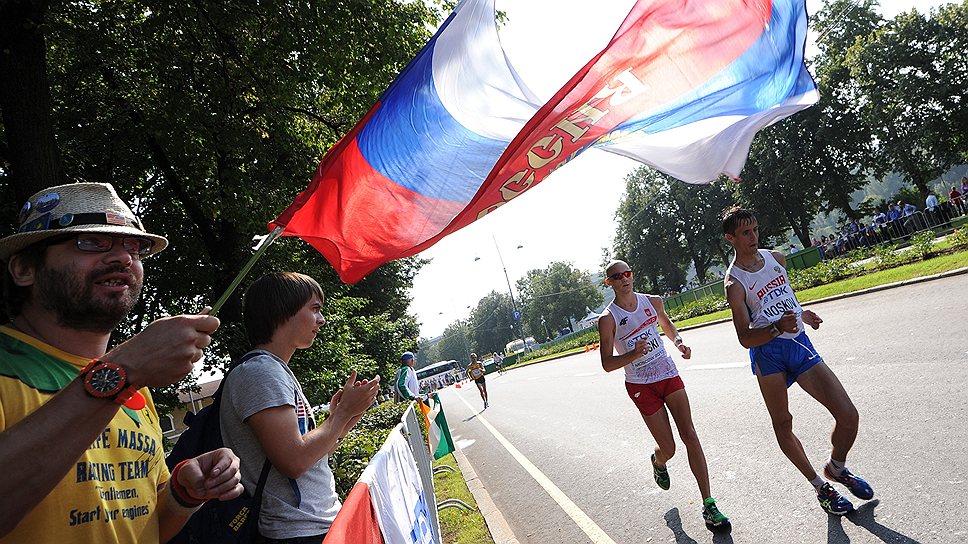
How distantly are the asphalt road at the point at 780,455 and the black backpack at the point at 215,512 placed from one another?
3.42 metres

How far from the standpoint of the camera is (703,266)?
75750mm

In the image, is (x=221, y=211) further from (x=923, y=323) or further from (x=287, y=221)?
(x=923, y=323)

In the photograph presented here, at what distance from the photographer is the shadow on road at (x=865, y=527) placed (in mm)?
3587

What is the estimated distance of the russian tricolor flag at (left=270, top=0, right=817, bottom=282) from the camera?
11.4 feet

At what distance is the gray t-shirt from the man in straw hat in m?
0.30

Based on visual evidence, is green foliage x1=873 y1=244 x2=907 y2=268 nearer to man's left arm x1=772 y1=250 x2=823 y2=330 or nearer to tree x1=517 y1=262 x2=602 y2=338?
man's left arm x1=772 y1=250 x2=823 y2=330

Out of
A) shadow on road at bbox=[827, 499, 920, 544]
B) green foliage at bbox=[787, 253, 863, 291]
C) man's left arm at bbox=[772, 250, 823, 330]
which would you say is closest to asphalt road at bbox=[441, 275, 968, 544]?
shadow on road at bbox=[827, 499, 920, 544]

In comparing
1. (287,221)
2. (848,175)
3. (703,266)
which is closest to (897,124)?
(848,175)

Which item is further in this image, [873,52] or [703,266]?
[703,266]

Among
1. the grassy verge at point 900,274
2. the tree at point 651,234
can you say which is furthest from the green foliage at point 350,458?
the tree at point 651,234

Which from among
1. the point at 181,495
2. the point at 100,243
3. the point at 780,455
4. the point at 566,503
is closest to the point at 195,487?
the point at 181,495

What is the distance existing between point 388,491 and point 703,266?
77.6 m

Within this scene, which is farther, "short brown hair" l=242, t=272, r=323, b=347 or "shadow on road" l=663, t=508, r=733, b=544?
"shadow on road" l=663, t=508, r=733, b=544

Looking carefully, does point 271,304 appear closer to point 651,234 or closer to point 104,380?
point 104,380
